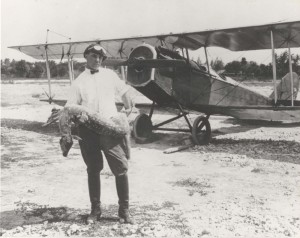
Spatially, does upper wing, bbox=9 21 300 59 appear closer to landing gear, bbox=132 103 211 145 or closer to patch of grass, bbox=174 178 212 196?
landing gear, bbox=132 103 211 145

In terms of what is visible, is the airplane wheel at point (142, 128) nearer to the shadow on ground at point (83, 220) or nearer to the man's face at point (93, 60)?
the shadow on ground at point (83, 220)

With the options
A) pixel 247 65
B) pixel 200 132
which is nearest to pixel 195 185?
pixel 200 132

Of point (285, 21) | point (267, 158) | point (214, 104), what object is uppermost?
point (285, 21)

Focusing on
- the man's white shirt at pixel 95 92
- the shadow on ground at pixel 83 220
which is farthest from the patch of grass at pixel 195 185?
the man's white shirt at pixel 95 92

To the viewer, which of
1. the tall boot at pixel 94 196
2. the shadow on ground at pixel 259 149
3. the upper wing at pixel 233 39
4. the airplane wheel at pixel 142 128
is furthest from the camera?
the airplane wheel at pixel 142 128

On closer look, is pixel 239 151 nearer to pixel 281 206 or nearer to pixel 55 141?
pixel 281 206

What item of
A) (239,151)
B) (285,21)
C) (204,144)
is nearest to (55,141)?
(204,144)

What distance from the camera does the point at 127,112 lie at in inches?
145

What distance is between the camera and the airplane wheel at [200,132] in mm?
8453

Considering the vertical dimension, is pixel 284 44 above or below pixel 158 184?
above

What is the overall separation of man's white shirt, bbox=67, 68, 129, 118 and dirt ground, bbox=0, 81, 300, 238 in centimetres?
109

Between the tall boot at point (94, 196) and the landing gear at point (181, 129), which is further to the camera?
the landing gear at point (181, 129)

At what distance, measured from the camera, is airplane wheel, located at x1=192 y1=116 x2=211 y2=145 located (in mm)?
8453

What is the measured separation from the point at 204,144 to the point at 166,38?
9.16 feet
